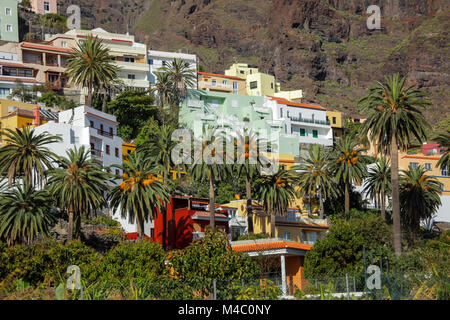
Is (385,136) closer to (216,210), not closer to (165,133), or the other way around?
(216,210)

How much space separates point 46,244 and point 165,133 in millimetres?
27008

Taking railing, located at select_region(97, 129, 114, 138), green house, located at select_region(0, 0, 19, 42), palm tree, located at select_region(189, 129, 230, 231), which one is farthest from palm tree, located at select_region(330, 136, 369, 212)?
green house, located at select_region(0, 0, 19, 42)

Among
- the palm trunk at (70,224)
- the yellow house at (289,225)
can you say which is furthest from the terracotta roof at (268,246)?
the yellow house at (289,225)

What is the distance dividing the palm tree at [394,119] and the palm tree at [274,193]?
1231 centimetres

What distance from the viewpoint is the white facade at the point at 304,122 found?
11700 centimetres

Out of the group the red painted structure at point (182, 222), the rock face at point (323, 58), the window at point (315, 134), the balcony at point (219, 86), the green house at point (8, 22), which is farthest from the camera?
the rock face at point (323, 58)

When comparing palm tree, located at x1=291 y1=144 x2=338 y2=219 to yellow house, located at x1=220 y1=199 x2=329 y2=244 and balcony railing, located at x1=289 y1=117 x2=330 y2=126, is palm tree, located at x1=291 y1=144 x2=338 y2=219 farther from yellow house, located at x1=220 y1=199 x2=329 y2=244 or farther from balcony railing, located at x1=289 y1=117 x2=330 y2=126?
balcony railing, located at x1=289 y1=117 x2=330 y2=126

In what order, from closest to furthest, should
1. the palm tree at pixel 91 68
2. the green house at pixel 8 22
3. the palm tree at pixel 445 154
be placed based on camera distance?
the palm tree at pixel 445 154 → the palm tree at pixel 91 68 → the green house at pixel 8 22

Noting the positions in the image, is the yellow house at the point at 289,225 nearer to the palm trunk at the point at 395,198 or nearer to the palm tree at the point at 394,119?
the palm trunk at the point at 395,198

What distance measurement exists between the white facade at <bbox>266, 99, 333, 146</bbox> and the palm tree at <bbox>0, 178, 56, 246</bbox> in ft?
191

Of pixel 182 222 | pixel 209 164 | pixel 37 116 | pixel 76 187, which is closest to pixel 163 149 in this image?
pixel 209 164

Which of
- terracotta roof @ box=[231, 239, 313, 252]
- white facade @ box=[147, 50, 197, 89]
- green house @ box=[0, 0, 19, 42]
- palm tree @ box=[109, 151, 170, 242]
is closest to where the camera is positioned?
terracotta roof @ box=[231, 239, 313, 252]

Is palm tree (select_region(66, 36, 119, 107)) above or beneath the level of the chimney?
above

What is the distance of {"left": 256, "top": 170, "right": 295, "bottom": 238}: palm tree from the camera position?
7519 centimetres
